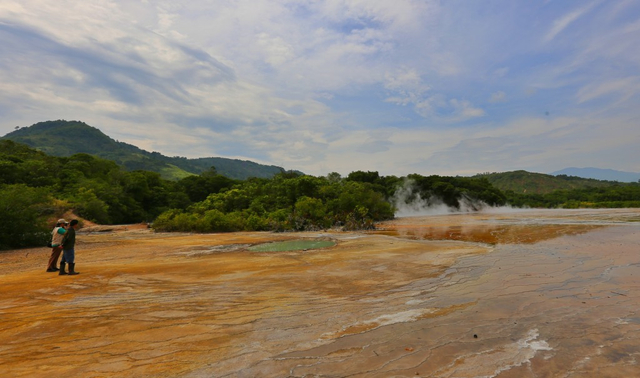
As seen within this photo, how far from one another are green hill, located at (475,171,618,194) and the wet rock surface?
104m

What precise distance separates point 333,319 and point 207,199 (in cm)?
3481

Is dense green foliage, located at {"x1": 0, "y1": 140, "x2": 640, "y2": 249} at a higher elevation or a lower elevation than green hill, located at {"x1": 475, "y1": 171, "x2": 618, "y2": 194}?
lower

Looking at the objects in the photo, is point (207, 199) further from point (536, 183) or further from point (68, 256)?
point (536, 183)

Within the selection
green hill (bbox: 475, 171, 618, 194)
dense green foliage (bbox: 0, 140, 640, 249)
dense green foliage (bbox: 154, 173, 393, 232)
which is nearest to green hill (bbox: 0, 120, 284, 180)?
dense green foliage (bbox: 0, 140, 640, 249)

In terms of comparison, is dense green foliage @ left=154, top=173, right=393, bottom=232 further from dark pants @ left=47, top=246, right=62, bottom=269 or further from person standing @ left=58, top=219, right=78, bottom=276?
person standing @ left=58, top=219, right=78, bottom=276

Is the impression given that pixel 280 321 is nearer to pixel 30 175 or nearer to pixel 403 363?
pixel 403 363

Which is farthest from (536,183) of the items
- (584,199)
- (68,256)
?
(68,256)

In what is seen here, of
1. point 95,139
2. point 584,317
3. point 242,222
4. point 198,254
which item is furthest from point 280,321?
point 95,139

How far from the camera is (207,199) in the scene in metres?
37.7

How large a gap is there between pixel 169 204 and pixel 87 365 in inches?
1951

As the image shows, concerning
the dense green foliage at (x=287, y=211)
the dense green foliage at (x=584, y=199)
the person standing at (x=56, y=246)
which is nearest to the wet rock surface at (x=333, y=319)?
the person standing at (x=56, y=246)

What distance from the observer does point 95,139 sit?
176 metres

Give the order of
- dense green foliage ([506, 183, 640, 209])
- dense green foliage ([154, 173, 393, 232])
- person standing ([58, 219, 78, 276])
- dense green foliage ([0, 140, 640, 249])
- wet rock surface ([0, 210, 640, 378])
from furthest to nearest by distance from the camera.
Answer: dense green foliage ([506, 183, 640, 209]) → dense green foliage ([154, 173, 393, 232]) → dense green foliage ([0, 140, 640, 249]) → person standing ([58, 219, 78, 276]) → wet rock surface ([0, 210, 640, 378])

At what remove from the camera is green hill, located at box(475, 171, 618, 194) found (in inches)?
3910
